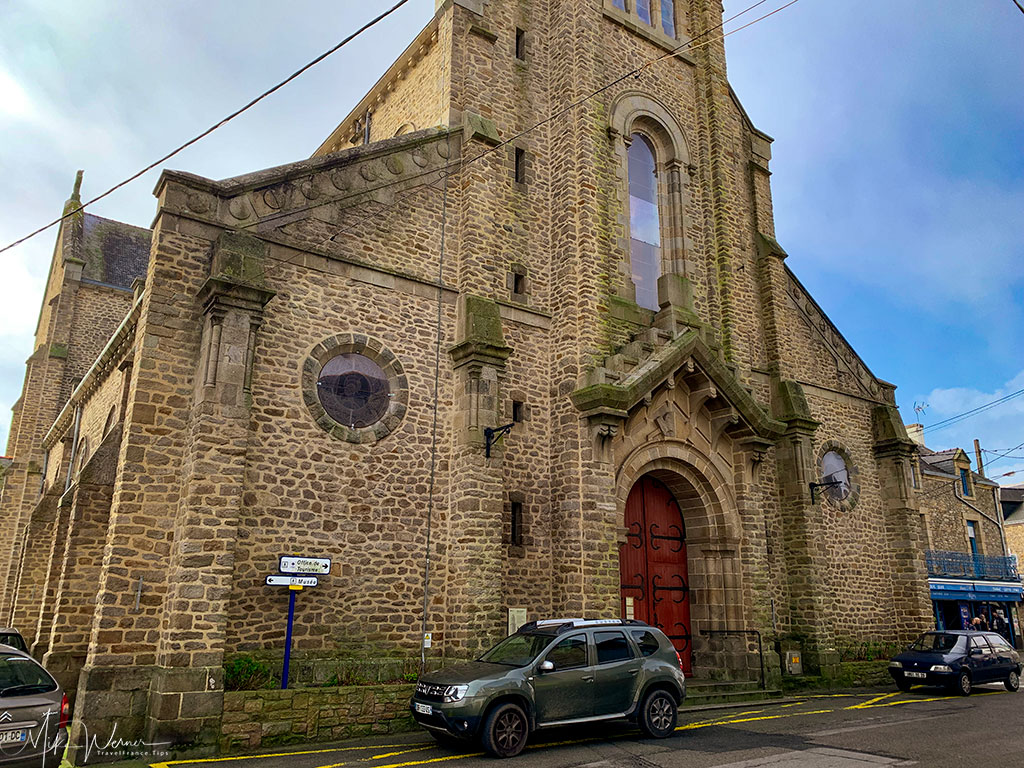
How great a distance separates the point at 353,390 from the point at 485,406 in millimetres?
2275

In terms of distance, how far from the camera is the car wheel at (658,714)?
9.73 m

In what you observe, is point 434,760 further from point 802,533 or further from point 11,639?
point 802,533

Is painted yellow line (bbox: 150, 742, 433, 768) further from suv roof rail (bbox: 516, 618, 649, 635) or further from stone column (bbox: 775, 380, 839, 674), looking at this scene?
stone column (bbox: 775, 380, 839, 674)

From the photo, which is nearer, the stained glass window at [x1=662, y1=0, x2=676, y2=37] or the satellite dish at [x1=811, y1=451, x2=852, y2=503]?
the satellite dish at [x1=811, y1=451, x2=852, y2=503]

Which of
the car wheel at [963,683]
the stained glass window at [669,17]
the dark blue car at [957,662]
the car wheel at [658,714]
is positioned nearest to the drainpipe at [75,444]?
the car wheel at [658,714]

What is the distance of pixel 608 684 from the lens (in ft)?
31.3

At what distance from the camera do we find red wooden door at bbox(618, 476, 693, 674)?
1463cm

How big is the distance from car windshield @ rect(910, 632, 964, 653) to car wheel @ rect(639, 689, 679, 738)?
8.82 metres

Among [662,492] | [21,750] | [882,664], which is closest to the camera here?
[21,750]

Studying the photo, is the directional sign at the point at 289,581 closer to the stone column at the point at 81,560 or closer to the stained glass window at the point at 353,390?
the stained glass window at the point at 353,390

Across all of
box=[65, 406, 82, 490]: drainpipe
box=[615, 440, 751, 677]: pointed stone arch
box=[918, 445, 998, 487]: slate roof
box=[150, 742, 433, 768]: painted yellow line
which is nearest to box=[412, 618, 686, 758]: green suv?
box=[150, 742, 433, 768]: painted yellow line

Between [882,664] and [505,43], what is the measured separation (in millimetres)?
16872

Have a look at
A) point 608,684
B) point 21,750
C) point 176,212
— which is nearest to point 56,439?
point 176,212

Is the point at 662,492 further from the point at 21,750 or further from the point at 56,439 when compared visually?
the point at 56,439
